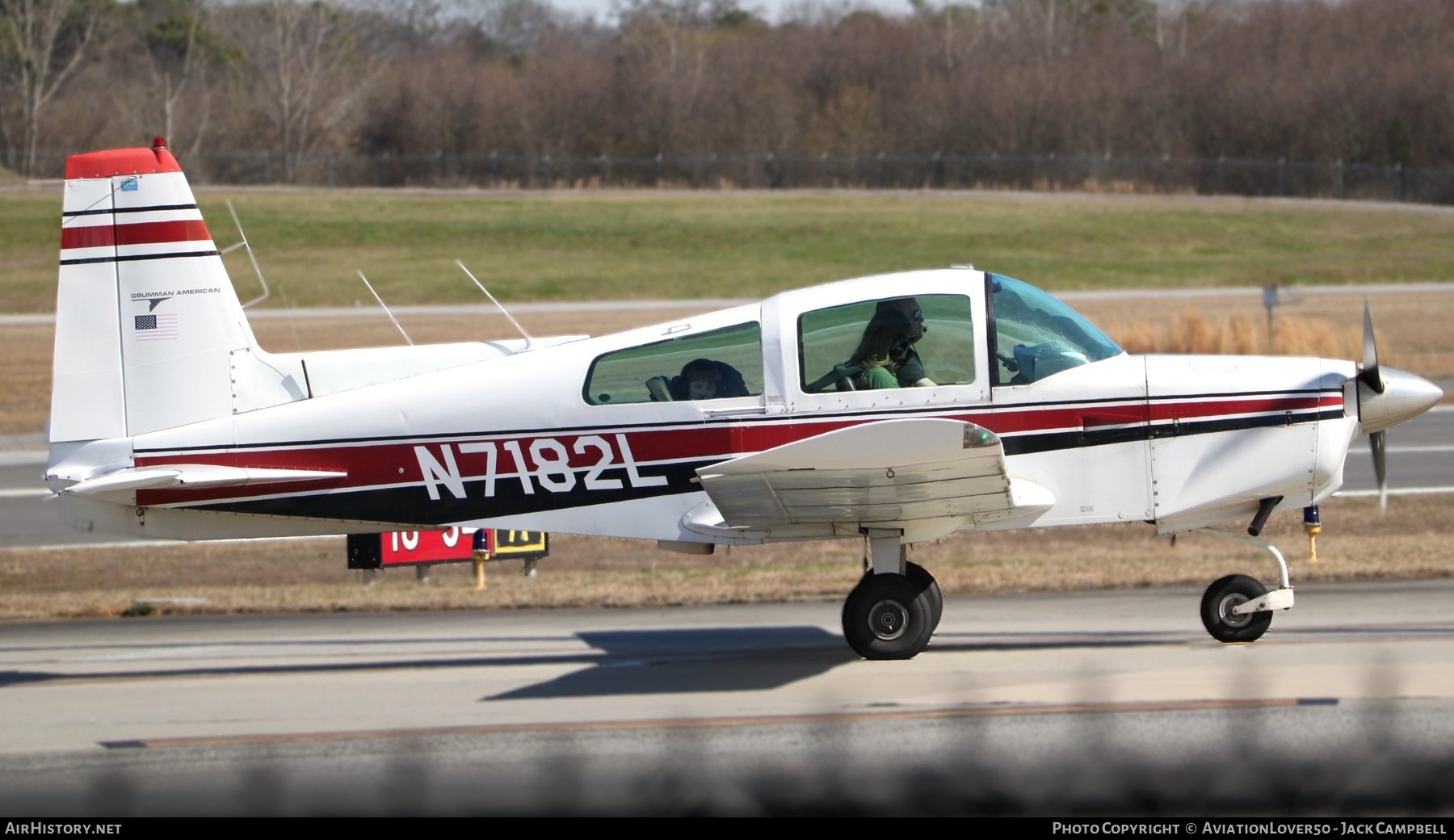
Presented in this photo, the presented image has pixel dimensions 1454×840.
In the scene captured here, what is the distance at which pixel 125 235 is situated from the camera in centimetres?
911

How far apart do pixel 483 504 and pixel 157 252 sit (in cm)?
264

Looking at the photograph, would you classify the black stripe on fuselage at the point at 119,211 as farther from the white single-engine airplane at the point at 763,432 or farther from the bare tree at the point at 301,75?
the bare tree at the point at 301,75

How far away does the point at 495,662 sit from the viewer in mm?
9664

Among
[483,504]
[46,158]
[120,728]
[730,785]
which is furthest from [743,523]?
[46,158]

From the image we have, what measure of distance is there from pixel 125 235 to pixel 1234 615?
7025 millimetres

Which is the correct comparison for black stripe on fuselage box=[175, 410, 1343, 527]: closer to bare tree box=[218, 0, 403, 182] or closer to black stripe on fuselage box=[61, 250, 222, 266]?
black stripe on fuselage box=[61, 250, 222, 266]

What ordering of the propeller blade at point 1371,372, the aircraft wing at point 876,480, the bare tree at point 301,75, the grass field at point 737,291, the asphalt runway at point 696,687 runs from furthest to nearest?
1. the bare tree at point 301,75
2. the grass field at point 737,291
3. the propeller blade at point 1371,372
4. the aircraft wing at point 876,480
5. the asphalt runway at point 696,687

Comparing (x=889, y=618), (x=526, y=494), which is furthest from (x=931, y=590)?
(x=526, y=494)

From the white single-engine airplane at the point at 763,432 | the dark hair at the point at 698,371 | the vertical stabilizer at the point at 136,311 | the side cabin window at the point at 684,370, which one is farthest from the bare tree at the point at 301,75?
the dark hair at the point at 698,371

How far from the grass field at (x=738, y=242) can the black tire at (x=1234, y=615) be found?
36460mm

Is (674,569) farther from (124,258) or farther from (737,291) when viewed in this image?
(737,291)

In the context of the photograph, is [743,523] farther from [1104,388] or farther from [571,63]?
[571,63]

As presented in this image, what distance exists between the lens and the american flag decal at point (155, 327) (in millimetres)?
9055

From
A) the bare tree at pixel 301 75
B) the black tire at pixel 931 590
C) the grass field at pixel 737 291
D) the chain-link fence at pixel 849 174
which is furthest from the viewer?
the bare tree at pixel 301 75
